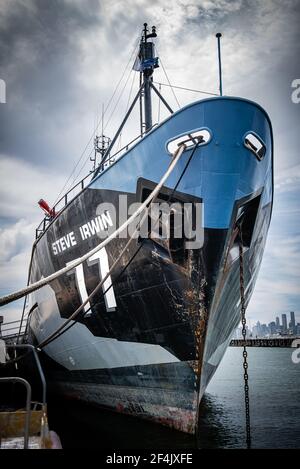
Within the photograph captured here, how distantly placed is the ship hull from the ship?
0.06ft

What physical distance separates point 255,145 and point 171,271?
2791mm

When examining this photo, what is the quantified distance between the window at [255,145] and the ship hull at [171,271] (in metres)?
0.11

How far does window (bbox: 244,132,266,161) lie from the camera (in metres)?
5.93

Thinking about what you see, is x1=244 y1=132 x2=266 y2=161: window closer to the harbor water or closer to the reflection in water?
the harbor water

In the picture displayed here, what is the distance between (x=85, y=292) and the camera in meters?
7.59

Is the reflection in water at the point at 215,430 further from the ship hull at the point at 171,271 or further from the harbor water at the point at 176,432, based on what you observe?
the ship hull at the point at 171,271

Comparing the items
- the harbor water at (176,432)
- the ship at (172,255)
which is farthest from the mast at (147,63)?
the harbor water at (176,432)

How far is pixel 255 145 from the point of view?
606 centimetres

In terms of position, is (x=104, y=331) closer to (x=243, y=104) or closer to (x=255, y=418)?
(x=243, y=104)

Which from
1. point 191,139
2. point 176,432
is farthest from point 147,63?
point 176,432

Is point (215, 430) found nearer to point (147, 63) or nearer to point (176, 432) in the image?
point (176, 432)

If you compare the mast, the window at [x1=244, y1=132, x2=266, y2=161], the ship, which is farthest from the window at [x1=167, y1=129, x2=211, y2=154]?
the mast
